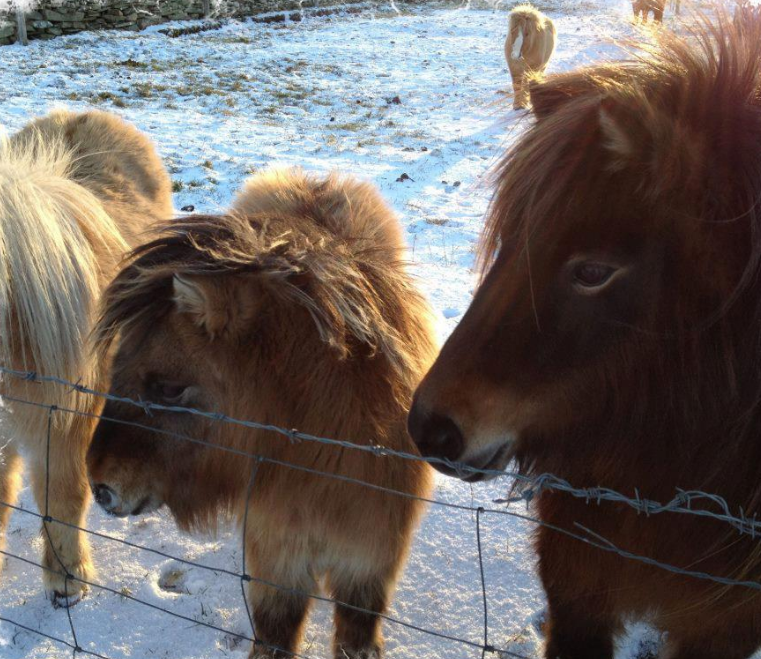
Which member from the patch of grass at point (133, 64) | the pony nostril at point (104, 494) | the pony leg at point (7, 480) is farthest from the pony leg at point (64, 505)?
the patch of grass at point (133, 64)

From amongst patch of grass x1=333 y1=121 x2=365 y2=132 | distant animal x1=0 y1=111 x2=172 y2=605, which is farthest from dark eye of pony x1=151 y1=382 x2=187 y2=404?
patch of grass x1=333 y1=121 x2=365 y2=132

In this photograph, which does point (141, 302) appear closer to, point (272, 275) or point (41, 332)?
point (272, 275)

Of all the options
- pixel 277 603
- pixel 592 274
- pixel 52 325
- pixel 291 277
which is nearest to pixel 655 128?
pixel 592 274

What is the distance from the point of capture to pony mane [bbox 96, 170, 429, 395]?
79.4 inches

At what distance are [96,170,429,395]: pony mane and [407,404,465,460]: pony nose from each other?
574 millimetres

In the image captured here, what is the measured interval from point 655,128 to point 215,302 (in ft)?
4.11

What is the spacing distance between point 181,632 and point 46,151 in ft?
7.55

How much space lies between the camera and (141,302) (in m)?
2.04

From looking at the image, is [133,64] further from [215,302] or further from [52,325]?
[215,302]

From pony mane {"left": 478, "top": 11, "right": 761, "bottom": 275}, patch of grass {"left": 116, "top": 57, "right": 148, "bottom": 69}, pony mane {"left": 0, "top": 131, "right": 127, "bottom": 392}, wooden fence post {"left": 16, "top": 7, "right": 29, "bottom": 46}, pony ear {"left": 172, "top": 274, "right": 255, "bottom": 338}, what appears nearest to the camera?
pony mane {"left": 478, "top": 11, "right": 761, "bottom": 275}

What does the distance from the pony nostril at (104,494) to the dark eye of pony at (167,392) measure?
31cm

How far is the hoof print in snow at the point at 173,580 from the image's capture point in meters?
2.83

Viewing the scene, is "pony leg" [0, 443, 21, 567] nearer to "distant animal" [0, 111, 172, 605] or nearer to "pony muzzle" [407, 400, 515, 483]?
"distant animal" [0, 111, 172, 605]

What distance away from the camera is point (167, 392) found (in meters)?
2.02
